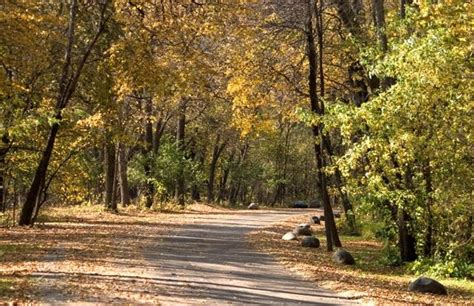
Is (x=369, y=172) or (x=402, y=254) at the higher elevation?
(x=369, y=172)

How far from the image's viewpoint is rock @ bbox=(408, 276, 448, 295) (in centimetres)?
1232

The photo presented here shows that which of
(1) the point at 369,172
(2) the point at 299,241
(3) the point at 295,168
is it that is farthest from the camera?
(3) the point at 295,168

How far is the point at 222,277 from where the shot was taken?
12461 millimetres

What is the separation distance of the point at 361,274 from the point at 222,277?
13.4 ft

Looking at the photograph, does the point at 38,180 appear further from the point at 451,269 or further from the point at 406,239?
the point at 451,269

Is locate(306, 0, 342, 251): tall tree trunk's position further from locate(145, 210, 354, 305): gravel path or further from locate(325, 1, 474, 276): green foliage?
locate(145, 210, 354, 305): gravel path

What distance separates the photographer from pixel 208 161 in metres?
61.0

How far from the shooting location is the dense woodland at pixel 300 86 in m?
13.8

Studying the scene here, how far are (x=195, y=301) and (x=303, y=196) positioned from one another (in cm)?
7156

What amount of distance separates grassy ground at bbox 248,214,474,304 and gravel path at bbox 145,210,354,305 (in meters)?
0.54

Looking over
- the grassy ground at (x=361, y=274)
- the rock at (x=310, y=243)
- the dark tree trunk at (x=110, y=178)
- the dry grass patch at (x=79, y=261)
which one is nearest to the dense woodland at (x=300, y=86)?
the dark tree trunk at (x=110, y=178)

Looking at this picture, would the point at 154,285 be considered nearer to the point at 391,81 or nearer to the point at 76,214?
the point at 391,81

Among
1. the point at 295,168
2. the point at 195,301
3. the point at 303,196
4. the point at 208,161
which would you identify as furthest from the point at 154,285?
the point at 303,196

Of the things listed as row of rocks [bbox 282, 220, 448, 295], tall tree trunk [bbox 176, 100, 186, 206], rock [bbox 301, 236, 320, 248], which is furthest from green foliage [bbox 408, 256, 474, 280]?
tall tree trunk [bbox 176, 100, 186, 206]
